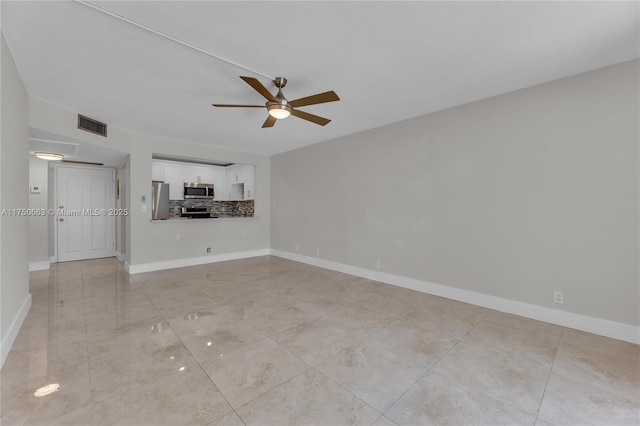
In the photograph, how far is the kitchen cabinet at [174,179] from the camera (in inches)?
268

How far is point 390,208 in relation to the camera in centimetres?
436

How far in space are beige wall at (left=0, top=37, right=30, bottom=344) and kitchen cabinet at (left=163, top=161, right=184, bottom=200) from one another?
379 cm

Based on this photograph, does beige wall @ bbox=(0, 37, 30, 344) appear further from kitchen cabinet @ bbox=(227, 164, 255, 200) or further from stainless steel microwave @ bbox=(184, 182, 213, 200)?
kitchen cabinet @ bbox=(227, 164, 255, 200)

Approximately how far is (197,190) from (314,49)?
19.3 ft

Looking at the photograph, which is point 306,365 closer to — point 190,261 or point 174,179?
point 190,261

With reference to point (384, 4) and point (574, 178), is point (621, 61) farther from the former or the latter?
point (384, 4)

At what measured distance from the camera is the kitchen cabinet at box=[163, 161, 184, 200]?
6797mm

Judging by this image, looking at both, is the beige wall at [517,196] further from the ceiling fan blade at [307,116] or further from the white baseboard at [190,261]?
the white baseboard at [190,261]

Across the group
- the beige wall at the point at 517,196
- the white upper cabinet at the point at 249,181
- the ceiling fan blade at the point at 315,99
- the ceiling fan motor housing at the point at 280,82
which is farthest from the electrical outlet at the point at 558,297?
the white upper cabinet at the point at 249,181

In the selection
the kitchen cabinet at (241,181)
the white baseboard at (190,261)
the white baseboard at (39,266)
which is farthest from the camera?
the kitchen cabinet at (241,181)

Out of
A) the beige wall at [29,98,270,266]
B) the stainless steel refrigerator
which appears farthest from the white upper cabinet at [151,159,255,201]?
the stainless steel refrigerator

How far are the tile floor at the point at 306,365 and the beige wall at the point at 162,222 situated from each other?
5.39 feet

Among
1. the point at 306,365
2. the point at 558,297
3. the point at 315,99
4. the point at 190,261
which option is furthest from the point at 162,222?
the point at 558,297

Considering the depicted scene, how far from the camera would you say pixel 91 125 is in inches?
157
